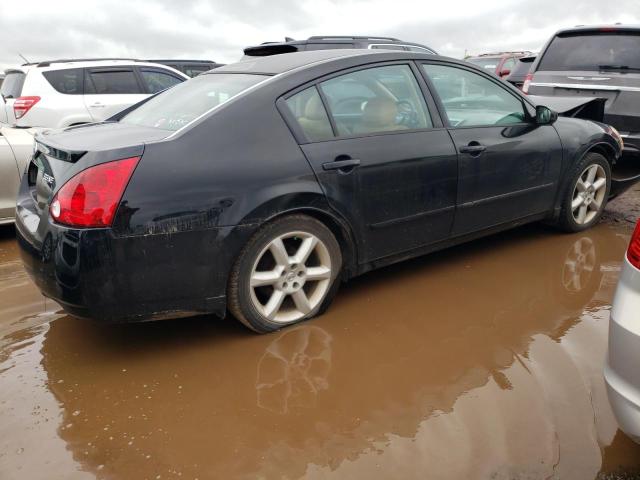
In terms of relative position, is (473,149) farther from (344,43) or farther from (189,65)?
(189,65)

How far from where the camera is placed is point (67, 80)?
7.81 m

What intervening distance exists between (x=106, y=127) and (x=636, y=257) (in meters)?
2.79

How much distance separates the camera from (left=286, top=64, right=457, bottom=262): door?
3094mm

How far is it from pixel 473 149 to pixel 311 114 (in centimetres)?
121

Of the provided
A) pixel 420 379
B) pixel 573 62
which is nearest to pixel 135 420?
pixel 420 379

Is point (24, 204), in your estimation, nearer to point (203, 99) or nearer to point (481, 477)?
point (203, 99)

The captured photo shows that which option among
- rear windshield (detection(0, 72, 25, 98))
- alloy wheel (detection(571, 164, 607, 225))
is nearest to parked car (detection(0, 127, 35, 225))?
rear windshield (detection(0, 72, 25, 98))

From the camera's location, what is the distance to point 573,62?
6086 millimetres

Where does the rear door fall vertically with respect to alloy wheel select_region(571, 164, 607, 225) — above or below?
above

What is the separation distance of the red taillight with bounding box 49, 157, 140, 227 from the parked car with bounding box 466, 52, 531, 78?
13.0 metres

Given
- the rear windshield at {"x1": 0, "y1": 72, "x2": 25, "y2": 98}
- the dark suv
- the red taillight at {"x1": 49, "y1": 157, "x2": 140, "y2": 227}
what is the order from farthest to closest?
the rear windshield at {"x1": 0, "y1": 72, "x2": 25, "y2": 98}
the dark suv
the red taillight at {"x1": 49, "y1": 157, "x2": 140, "y2": 227}

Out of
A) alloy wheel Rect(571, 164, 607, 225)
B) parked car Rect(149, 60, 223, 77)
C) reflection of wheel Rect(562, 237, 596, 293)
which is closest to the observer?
reflection of wheel Rect(562, 237, 596, 293)

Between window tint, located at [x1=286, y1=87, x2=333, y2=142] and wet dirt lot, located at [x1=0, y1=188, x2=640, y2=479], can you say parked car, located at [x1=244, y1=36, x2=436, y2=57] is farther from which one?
wet dirt lot, located at [x1=0, y1=188, x2=640, y2=479]

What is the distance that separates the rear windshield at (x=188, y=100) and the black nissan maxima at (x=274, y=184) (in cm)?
1
